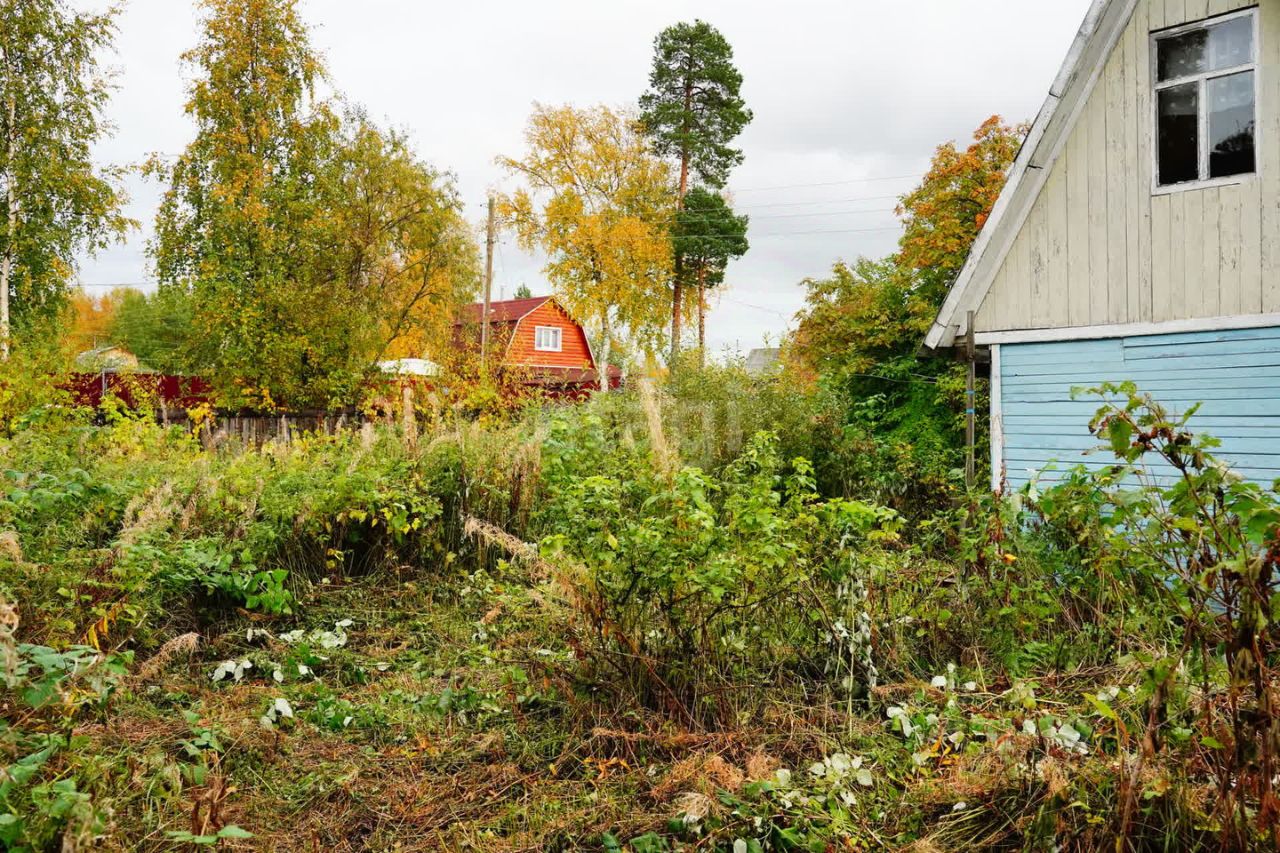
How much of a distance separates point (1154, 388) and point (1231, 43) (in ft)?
9.24

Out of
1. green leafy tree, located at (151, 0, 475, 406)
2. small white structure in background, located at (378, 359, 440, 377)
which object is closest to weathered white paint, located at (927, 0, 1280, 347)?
small white structure in background, located at (378, 359, 440, 377)

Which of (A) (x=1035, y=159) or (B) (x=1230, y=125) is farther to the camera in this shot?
(A) (x=1035, y=159)

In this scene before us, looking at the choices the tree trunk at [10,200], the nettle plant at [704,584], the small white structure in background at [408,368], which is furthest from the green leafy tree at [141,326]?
the nettle plant at [704,584]

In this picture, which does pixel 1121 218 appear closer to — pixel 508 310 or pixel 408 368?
pixel 408 368

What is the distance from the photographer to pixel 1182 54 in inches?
269

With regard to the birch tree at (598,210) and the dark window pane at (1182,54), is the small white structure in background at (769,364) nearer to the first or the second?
the dark window pane at (1182,54)

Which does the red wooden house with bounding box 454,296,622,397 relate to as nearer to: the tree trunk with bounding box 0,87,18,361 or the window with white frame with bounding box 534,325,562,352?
the window with white frame with bounding box 534,325,562,352

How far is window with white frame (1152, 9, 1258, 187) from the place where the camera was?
652 cm

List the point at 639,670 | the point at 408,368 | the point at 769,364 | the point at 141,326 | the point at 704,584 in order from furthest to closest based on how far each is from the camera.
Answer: the point at 141,326 < the point at 408,368 < the point at 769,364 < the point at 639,670 < the point at 704,584

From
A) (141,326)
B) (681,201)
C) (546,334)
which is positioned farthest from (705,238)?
(141,326)

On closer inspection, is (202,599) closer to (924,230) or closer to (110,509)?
(110,509)

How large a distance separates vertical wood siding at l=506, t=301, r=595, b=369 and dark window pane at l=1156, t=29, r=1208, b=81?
27288mm

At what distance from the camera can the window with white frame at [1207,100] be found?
6.52 m

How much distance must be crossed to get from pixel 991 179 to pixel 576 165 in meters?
16.4
